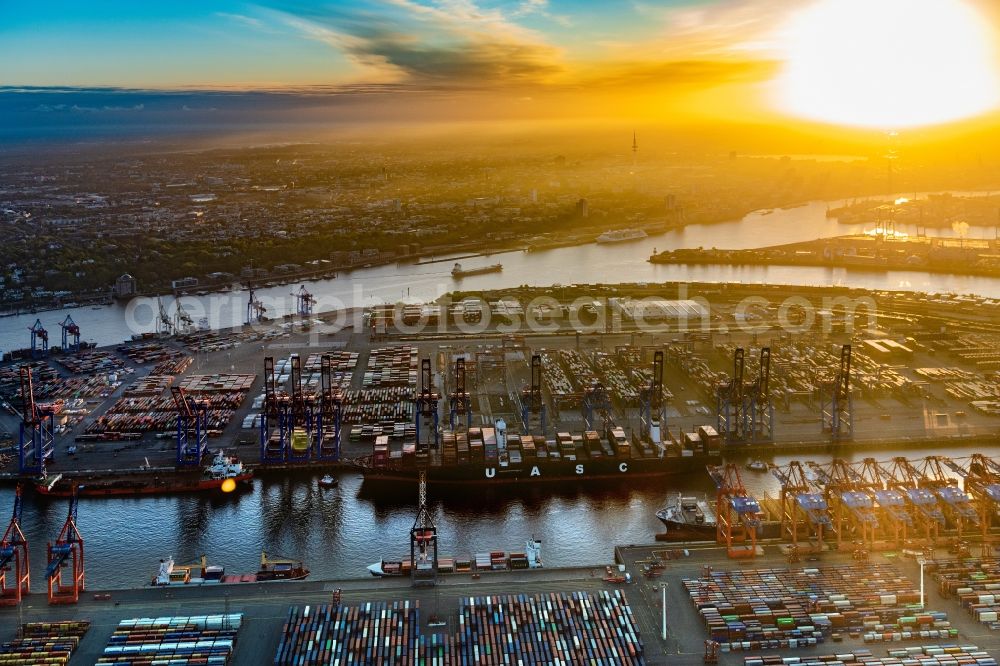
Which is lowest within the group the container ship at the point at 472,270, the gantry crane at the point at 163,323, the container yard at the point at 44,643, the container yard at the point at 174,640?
the container yard at the point at 174,640

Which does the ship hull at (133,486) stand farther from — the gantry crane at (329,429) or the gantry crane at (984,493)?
the gantry crane at (984,493)

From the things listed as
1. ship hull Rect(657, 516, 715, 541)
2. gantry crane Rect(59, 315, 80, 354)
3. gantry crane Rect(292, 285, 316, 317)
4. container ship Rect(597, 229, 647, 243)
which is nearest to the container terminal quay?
ship hull Rect(657, 516, 715, 541)

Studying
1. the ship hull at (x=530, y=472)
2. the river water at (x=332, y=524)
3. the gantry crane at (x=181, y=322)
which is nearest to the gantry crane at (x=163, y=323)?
the gantry crane at (x=181, y=322)

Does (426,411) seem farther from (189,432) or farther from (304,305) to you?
(304,305)

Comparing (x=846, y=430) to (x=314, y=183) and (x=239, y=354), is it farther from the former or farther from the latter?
(x=314, y=183)

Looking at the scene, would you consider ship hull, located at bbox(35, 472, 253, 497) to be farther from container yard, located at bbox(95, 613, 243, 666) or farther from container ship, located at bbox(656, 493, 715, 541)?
container ship, located at bbox(656, 493, 715, 541)

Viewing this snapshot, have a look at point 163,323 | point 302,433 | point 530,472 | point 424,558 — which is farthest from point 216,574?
point 163,323
